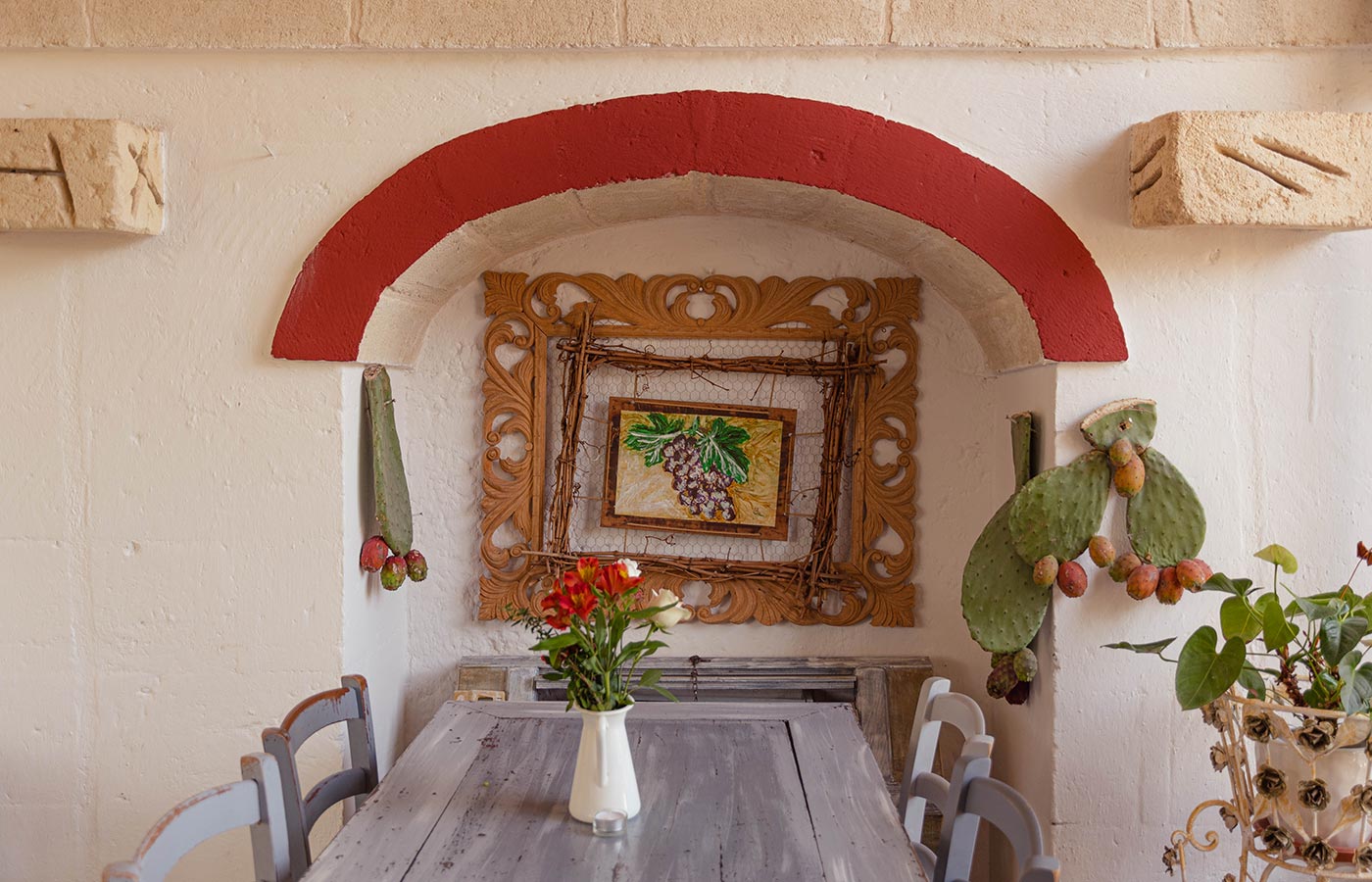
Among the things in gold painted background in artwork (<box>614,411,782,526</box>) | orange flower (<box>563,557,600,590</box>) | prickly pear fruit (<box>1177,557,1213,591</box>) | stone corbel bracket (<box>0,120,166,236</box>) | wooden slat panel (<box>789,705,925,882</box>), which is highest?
stone corbel bracket (<box>0,120,166,236</box>)

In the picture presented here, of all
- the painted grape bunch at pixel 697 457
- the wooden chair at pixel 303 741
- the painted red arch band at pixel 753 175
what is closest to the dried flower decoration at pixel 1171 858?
the painted red arch band at pixel 753 175

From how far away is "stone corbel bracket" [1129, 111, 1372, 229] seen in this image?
2250mm

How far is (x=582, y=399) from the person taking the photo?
298 centimetres

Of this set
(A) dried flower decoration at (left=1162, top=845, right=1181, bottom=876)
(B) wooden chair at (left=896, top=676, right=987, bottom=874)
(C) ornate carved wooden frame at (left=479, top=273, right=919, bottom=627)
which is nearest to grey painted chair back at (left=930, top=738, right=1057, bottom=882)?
(B) wooden chair at (left=896, top=676, right=987, bottom=874)

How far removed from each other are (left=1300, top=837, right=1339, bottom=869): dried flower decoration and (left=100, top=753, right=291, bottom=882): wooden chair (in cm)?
185

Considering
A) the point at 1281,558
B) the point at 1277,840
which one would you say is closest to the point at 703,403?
the point at 1281,558

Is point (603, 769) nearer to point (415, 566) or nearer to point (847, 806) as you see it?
point (847, 806)

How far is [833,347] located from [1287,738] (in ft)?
4.77

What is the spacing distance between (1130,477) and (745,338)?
1.10m

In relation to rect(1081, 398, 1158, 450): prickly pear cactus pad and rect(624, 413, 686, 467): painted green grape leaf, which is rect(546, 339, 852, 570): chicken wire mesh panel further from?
rect(1081, 398, 1158, 450): prickly pear cactus pad

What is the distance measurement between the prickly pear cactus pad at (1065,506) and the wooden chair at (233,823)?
1626 millimetres

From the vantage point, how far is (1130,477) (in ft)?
7.60

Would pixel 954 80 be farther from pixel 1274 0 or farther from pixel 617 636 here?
pixel 617 636

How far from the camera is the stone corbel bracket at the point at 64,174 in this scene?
7.58ft
